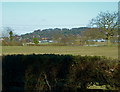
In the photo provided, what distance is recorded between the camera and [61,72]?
4.92 m

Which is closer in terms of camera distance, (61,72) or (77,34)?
(61,72)

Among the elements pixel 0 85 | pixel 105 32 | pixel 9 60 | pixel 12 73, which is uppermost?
pixel 105 32

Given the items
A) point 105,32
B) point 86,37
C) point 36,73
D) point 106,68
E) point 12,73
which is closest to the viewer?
point 106,68

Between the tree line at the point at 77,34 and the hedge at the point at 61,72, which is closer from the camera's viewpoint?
the hedge at the point at 61,72

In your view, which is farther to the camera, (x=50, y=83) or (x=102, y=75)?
(x=50, y=83)

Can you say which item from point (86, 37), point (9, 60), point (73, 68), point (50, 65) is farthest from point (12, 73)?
point (86, 37)

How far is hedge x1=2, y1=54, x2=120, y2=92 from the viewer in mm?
4652

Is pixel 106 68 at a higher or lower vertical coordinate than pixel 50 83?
higher

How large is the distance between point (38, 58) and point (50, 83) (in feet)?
2.24

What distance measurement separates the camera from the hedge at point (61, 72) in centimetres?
465

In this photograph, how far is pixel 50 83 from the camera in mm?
5023

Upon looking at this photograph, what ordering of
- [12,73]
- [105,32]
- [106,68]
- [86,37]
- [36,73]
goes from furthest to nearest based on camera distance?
[105,32], [86,37], [12,73], [36,73], [106,68]

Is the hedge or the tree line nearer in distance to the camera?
the hedge

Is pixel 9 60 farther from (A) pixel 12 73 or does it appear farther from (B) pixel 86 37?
(B) pixel 86 37
